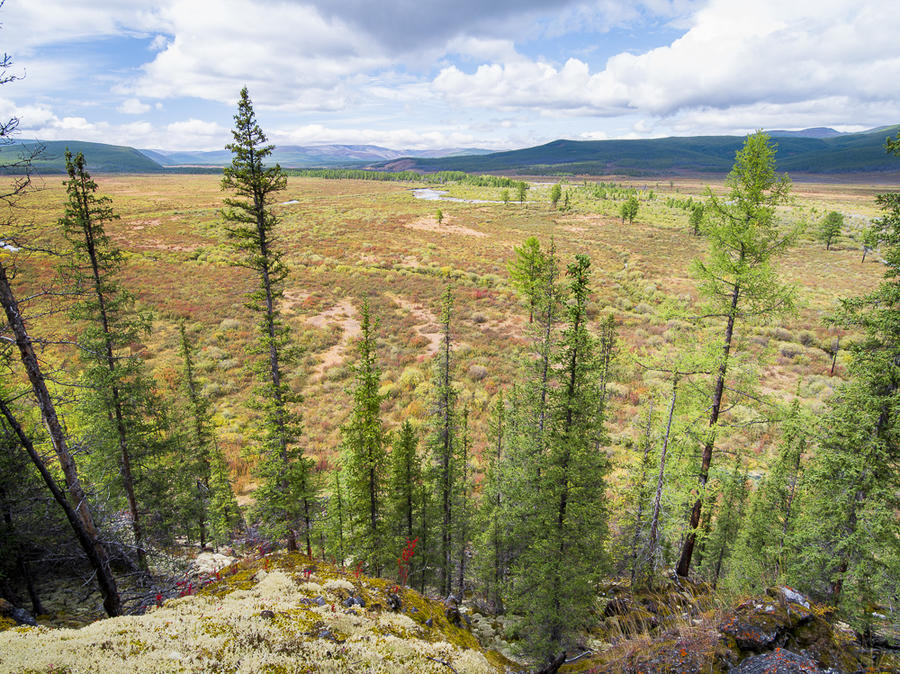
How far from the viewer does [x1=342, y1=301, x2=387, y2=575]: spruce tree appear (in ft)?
41.0

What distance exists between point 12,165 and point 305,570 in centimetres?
882

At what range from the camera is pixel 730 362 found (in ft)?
36.9

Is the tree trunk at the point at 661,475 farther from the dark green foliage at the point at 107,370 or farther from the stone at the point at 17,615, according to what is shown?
the dark green foliage at the point at 107,370

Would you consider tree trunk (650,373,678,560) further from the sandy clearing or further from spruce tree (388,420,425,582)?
the sandy clearing

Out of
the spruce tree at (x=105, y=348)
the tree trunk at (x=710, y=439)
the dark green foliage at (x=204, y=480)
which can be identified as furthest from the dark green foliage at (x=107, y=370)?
the tree trunk at (x=710, y=439)

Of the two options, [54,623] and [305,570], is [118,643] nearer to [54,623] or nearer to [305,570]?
[305,570]

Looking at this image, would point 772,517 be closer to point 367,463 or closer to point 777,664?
point 777,664

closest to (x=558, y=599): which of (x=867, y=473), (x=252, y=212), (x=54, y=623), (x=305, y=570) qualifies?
(x=305, y=570)

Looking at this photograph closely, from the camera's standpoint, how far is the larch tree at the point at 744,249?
36.2 ft

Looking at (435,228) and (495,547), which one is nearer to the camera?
(495,547)

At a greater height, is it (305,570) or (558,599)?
(305,570)

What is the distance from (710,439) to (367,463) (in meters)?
10.1

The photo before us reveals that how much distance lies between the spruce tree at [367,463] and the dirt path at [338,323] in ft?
53.4

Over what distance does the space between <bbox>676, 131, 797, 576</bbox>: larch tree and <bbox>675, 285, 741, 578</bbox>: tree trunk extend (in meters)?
0.02
